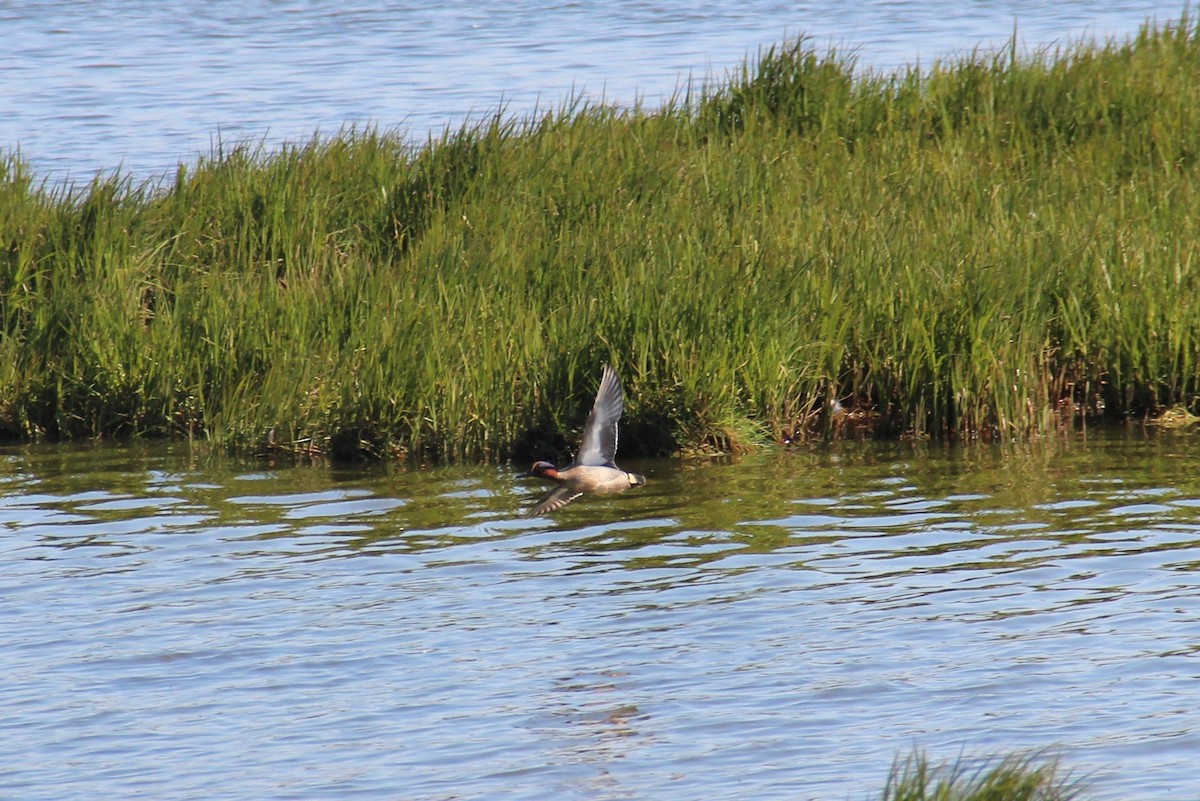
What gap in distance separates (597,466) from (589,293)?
5.26ft

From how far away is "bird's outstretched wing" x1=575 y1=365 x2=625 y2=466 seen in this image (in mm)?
7809

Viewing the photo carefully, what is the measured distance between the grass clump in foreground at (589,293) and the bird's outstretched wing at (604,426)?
0.63 m

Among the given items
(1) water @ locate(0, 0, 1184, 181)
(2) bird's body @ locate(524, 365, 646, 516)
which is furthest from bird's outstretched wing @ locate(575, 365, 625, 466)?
(1) water @ locate(0, 0, 1184, 181)

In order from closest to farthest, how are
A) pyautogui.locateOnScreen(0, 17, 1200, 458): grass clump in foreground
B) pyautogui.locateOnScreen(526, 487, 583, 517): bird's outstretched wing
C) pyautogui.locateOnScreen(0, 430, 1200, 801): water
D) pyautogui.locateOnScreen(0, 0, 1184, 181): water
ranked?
pyautogui.locateOnScreen(0, 430, 1200, 801): water, pyautogui.locateOnScreen(526, 487, 583, 517): bird's outstretched wing, pyautogui.locateOnScreen(0, 17, 1200, 458): grass clump in foreground, pyautogui.locateOnScreen(0, 0, 1184, 181): water

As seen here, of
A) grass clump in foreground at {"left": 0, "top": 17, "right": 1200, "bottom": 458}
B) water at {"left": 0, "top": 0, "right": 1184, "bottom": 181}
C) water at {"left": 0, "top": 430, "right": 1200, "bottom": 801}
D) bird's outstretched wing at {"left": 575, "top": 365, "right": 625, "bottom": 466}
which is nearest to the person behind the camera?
water at {"left": 0, "top": 430, "right": 1200, "bottom": 801}

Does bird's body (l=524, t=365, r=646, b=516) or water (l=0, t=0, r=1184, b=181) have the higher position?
water (l=0, t=0, r=1184, b=181)

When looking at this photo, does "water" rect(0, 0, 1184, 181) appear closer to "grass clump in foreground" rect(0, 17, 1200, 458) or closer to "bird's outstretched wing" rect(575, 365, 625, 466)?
"grass clump in foreground" rect(0, 17, 1200, 458)

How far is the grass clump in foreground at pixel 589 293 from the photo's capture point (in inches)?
348

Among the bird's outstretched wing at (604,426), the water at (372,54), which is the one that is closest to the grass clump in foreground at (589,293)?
the bird's outstretched wing at (604,426)

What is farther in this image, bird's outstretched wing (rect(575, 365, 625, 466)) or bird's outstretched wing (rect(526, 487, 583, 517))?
bird's outstretched wing (rect(575, 365, 625, 466))

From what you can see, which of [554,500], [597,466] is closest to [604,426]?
[597,466]

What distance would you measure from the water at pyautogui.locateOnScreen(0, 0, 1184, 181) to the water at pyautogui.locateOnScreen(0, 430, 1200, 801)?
242 inches

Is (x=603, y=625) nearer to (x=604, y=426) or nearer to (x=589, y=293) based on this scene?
(x=604, y=426)

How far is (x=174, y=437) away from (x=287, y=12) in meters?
17.8
